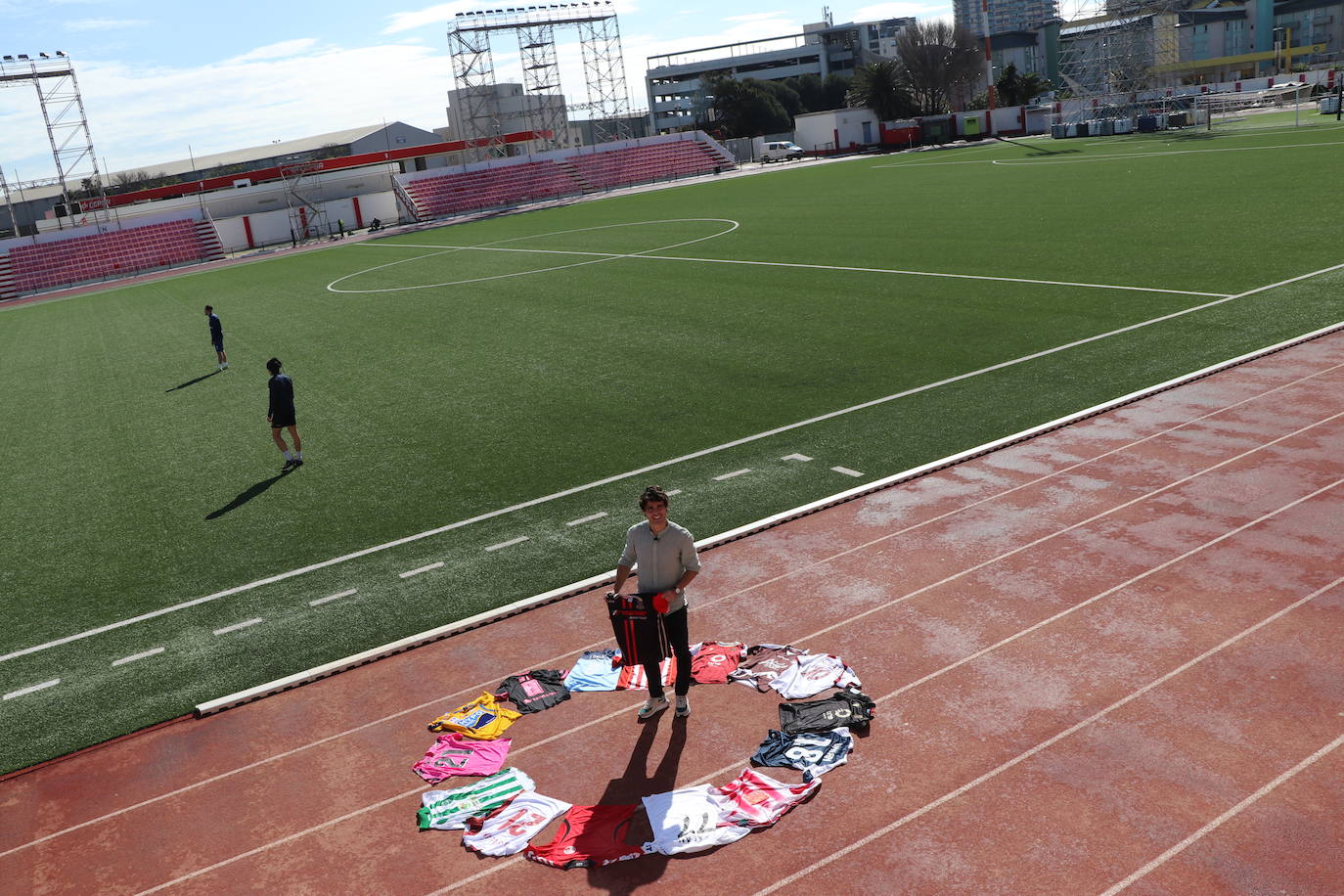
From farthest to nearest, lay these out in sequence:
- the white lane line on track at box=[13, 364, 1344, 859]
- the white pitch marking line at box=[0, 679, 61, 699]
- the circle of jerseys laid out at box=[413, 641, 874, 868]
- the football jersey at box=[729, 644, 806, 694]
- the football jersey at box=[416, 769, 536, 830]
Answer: the white pitch marking line at box=[0, 679, 61, 699], the football jersey at box=[729, 644, 806, 694], the white lane line on track at box=[13, 364, 1344, 859], the football jersey at box=[416, 769, 536, 830], the circle of jerseys laid out at box=[413, 641, 874, 868]

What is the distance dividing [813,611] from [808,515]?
2.40m

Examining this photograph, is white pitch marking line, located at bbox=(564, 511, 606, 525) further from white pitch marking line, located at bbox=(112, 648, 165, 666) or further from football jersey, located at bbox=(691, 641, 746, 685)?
white pitch marking line, located at bbox=(112, 648, 165, 666)

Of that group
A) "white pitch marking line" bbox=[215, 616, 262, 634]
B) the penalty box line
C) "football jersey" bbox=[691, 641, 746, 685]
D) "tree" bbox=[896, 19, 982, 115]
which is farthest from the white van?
"football jersey" bbox=[691, 641, 746, 685]

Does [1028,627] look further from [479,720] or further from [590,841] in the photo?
[479,720]

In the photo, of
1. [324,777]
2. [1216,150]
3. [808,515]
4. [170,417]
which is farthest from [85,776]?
[1216,150]

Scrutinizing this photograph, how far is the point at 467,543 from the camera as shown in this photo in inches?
479

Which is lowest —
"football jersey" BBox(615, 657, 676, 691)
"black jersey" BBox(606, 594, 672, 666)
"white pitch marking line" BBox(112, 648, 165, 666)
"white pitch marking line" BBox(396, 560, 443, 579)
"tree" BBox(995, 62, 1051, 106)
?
"football jersey" BBox(615, 657, 676, 691)

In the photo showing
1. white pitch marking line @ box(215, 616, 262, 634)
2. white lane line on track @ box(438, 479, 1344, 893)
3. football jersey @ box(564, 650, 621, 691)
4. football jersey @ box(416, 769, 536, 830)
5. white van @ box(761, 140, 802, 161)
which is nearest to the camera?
football jersey @ box(416, 769, 536, 830)

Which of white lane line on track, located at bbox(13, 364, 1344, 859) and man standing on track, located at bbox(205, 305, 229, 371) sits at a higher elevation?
man standing on track, located at bbox(205, 305, 229, 371)

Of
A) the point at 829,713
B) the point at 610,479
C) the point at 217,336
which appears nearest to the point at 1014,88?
the point at 217,336

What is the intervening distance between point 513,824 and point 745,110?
113m

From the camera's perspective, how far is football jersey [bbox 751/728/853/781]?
7.25 m

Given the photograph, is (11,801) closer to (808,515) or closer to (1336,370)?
(808,515)

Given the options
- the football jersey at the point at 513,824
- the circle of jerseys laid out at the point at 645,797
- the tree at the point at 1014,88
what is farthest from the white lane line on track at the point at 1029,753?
the tree at the point at 1014,88
